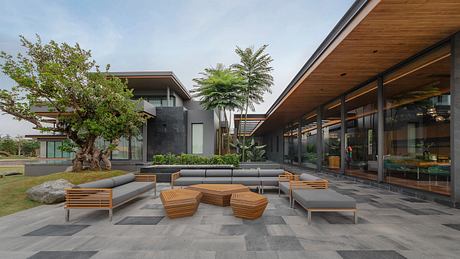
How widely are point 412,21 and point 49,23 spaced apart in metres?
17.0

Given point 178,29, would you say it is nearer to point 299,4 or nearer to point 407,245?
point 299,4

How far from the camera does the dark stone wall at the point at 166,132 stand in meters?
15.1

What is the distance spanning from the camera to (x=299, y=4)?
507 inches

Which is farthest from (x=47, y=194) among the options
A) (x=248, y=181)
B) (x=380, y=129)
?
(x=380, y=129)

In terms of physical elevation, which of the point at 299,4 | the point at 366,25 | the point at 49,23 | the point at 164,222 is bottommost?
the point at 164,222

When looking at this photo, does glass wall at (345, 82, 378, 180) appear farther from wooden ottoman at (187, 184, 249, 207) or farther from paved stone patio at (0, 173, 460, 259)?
wooden ottoman at (187, 184, 249, 207)

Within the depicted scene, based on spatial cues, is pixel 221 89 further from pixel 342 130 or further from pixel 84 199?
pixel 84 199

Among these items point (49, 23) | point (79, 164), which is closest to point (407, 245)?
point (79, 164)

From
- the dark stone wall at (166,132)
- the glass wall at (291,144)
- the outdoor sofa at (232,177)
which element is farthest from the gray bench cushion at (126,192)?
the glass wall at (291,144)

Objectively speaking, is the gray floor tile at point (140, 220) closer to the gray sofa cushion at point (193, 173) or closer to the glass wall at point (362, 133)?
the gray sofa cushion at point (193, 173)

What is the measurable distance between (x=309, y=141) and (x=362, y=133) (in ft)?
20.2

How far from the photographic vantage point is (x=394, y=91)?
27.8 ft

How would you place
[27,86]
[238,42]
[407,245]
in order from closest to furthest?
[407,245] < [27,86] < [238,42]

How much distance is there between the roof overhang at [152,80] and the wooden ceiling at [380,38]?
978cm
